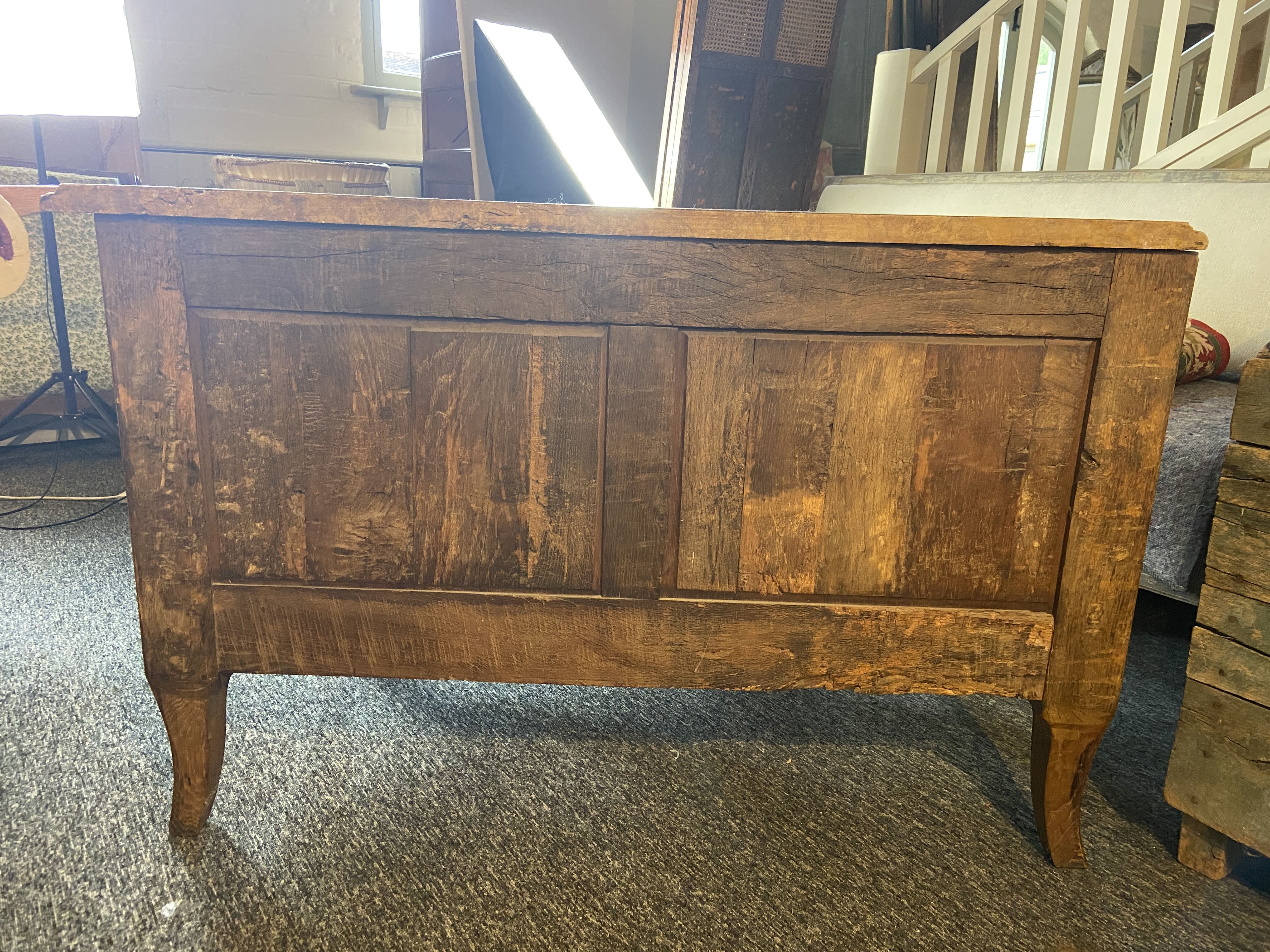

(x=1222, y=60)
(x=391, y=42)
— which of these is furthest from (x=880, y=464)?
(x=391, y=42)

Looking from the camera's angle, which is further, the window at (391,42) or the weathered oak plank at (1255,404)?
the window at (391,42)

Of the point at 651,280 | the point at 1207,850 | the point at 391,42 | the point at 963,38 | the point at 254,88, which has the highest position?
the point at 391,42

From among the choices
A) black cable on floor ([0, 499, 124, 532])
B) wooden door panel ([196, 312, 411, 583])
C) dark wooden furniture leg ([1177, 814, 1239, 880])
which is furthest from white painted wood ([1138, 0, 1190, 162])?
black cable on floor ([0, 499, 124, 532])

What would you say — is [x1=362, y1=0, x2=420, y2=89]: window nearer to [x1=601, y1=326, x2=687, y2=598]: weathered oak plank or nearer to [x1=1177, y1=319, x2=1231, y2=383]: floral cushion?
[x1=1177, y1=319, x2=1231, y2=383]: floral cushion

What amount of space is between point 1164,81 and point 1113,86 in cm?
14

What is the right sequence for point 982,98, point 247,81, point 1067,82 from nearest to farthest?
1. point 1067,82
2. point 982,98
3. point 247,81

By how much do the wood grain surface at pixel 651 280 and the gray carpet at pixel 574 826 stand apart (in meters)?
0.62

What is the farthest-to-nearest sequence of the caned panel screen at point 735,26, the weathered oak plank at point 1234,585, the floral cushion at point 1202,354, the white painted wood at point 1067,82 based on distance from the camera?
the white painted wood at point 1067,82, the floral cushion at point 1202,354, the caned panel screen at point 735,26, the weathered oak plank at point 1234,585

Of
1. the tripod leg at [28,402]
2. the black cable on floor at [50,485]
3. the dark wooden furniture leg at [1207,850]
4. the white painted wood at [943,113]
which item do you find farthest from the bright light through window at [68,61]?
the dark wooden furniture leg at [1207,850]

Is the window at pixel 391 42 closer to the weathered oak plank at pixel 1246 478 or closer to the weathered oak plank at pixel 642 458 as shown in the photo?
the weathered oak plank at pixel 642 458

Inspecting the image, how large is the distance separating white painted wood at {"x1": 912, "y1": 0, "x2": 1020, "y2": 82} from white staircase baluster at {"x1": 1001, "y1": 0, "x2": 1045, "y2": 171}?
6 cm

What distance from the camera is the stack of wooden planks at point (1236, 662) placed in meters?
0.88

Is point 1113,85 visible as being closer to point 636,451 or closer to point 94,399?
point 636,451

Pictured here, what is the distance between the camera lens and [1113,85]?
7.03 ft
